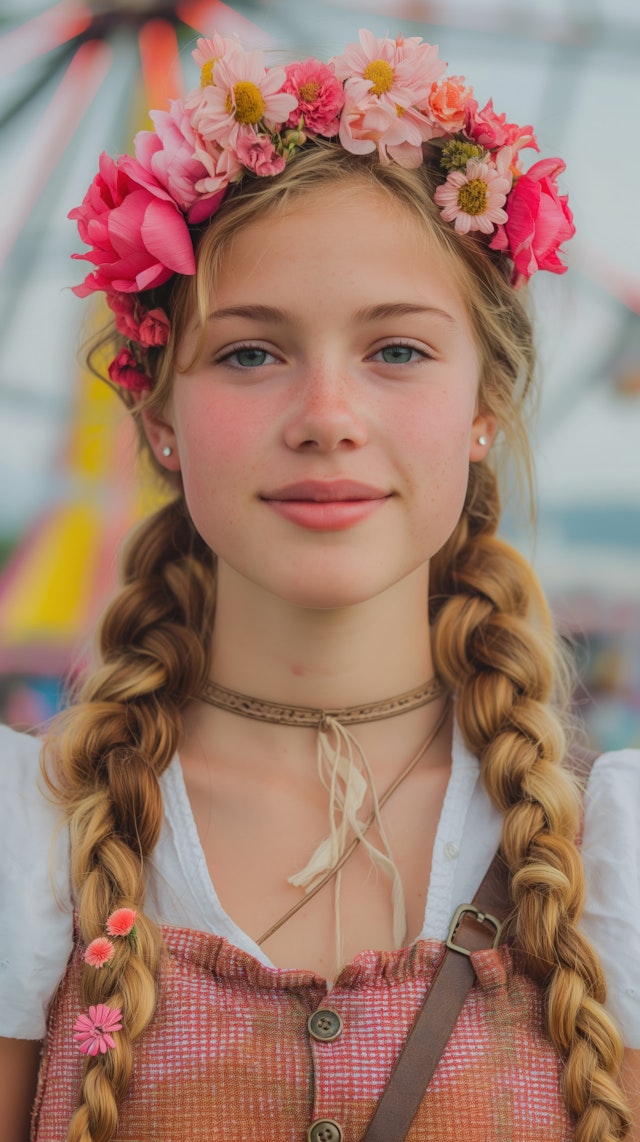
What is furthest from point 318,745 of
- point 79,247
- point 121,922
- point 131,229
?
point 79,247

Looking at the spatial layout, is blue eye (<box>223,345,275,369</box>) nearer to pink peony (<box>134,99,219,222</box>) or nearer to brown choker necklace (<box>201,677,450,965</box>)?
pink peony (<box>134,99,219,222</box>)

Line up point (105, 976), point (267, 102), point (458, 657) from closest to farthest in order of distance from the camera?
1. point (105, 976)
2. point (267, 102)
3. point (458, 657)

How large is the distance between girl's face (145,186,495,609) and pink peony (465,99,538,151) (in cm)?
17

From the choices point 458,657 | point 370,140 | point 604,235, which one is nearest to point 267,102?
point 370,140

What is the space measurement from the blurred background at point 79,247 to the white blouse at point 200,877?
3.99 feet

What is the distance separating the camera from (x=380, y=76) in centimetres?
154

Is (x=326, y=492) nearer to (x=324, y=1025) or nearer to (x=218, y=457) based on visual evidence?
(x=218, y=457)

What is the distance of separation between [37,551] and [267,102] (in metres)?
1.62

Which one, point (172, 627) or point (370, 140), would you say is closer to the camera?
point (370, 140)

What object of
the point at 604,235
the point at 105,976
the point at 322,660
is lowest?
the point at 105,976

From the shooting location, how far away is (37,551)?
2.92 metres

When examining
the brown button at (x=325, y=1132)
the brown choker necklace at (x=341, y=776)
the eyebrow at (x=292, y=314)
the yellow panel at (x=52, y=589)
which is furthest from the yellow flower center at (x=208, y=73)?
the yellow panel at (x=52, y=589)

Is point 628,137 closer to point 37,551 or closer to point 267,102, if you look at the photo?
point 267,102

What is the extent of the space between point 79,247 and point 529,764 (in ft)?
5.79
